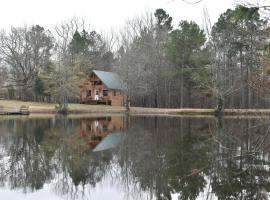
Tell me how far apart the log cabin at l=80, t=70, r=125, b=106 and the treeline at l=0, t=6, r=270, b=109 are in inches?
92.7

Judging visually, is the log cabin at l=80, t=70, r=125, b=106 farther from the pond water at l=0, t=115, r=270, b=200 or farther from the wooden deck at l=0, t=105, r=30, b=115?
the pond water at l=0, t=115, r=270, b=200

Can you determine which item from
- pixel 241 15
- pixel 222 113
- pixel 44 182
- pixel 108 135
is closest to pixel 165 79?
pixel 222 113

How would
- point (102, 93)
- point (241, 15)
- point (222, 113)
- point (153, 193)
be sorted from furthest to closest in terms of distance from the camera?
point (102, 93)
point (222, 113)
point (153, 193)
point (241, 15)

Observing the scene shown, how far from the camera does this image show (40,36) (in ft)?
208

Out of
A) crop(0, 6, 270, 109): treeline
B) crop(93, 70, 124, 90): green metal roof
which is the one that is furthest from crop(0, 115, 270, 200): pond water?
crop(93, 70, 124, 90): green metal roof

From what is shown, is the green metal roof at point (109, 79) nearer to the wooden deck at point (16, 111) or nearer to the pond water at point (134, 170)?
the wooden deck at point (16, 111)

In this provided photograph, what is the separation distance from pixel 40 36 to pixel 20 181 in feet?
185

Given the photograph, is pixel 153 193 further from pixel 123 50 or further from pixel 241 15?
pixel 123 50

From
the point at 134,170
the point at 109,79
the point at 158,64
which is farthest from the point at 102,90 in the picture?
the point at 134,170

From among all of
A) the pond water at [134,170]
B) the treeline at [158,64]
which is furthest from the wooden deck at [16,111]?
the pond water at [134,170]

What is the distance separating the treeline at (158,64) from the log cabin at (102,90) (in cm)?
235

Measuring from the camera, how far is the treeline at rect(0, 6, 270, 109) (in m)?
45.2

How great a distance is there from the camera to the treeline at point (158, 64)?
45219 millimetres

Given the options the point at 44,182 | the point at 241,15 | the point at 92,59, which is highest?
the point at 92,59
